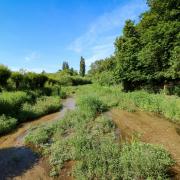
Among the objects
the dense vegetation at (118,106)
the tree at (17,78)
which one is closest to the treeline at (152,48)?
the dense vegetation at (118,106)

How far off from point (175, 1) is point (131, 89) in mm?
9295

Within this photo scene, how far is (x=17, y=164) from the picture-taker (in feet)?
22.5

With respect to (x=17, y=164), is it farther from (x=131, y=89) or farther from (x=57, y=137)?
(x=131, y=89)

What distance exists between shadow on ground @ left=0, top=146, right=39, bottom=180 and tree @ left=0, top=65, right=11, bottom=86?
10535 mm

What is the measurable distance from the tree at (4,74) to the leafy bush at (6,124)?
23.7ft

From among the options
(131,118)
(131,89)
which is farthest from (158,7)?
(131,118)

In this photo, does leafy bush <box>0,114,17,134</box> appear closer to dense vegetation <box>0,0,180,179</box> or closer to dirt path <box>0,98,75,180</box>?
dense vegetation <box>0,0,180,179</box>

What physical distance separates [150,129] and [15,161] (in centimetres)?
579

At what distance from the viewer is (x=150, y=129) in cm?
964

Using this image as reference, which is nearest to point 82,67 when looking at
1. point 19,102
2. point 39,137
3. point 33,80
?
point 33,80

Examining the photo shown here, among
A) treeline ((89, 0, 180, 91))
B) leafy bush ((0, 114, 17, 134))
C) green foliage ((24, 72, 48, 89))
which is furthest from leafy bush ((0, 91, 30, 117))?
treeline ((89, 0, 180, 91))

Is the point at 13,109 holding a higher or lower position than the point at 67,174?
higher

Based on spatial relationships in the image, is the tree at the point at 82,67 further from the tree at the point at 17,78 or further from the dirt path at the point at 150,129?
the dirt path at the point at 150,129

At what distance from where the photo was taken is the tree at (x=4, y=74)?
17.2 m
